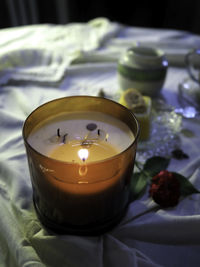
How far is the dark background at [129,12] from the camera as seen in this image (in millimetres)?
1914

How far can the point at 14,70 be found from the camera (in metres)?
0.72

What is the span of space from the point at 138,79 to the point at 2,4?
1.33 metres

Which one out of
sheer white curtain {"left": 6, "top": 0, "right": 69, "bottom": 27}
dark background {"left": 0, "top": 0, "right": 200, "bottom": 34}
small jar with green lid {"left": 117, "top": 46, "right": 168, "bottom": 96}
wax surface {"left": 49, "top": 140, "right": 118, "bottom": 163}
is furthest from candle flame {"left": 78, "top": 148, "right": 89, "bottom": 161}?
dark background {"left": 0, "top": 0, "right": 200, "bottom": 34}

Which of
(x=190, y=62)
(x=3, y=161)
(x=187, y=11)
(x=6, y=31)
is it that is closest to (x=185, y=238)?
(x=3, y=161)

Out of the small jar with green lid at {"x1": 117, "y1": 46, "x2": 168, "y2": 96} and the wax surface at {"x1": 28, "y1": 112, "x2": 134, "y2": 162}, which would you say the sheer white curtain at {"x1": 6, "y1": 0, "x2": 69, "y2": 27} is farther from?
the wax surface at {"x1": 28, "y1": 112, "x2": 134, "y2": 162}

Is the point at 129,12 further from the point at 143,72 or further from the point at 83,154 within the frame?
the point at 83,154

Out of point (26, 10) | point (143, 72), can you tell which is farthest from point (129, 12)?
point (143, 72)

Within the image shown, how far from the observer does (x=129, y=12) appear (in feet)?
6.93

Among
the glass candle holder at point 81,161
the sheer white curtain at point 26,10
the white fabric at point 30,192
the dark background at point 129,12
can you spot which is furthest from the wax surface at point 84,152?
the dark background at point 129,12

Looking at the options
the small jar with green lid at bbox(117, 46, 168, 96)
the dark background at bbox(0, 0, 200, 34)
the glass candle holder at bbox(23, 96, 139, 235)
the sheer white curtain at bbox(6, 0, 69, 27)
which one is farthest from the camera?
the dark background at bbox(0, 0, 200, 34)

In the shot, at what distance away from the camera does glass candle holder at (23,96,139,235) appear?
289mm

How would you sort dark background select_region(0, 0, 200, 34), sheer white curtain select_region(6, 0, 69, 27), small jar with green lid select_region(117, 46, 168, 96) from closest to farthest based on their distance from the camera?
small jar with green lid select_region(117, 46, 168, 96), sheer white curtain select_region(6, 0, 69, 27), dark background select_region(0, 0, 200, 34)

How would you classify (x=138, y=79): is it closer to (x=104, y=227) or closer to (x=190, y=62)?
(x=190, y=62)

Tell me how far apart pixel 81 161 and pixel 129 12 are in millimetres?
2062
